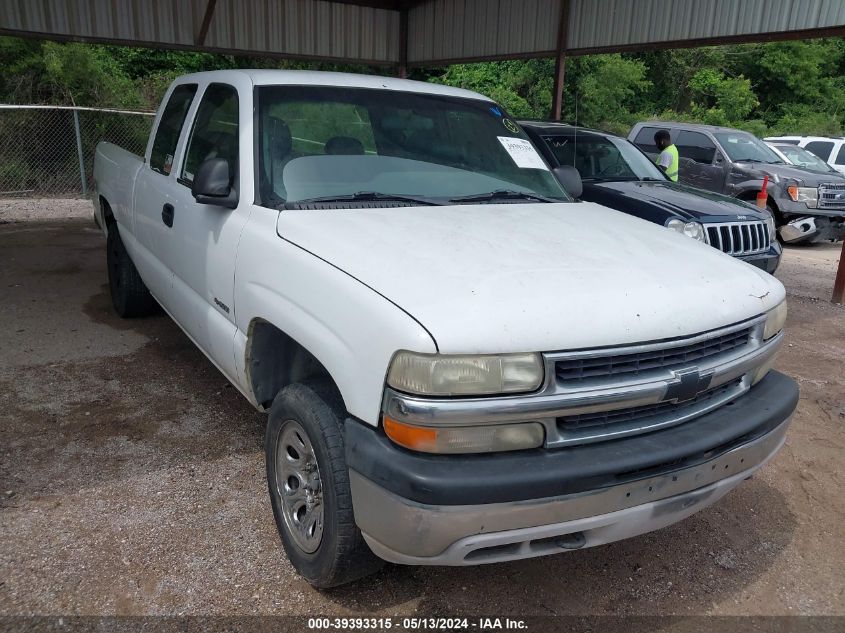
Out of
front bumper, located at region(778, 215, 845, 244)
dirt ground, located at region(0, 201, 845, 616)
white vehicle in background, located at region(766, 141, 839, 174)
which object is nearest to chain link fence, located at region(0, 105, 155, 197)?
dirt ground, located at region(0, 201, 845, 616)

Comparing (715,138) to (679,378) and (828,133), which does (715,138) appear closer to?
(679,378)

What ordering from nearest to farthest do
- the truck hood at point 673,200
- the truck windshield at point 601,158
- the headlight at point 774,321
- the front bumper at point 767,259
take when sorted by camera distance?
the headlight at point 774,321
the truck hood at point 673,200
the front bumper at point 767,259
the truck windshield at point 601,158

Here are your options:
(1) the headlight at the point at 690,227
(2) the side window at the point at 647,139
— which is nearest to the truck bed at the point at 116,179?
(1) the headlight at the point at 690,227

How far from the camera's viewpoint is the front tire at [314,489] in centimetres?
236

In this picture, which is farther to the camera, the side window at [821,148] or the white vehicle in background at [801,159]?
the side window at [821,148]

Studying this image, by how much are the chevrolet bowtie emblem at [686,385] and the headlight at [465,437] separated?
500 mm

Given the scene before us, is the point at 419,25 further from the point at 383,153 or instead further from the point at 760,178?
the point at 383,153

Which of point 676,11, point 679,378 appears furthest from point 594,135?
point 679,378

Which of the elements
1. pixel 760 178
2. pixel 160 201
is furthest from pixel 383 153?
pixel 760 178

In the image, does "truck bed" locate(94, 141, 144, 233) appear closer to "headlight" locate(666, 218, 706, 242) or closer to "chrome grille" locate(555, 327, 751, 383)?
"chrome grille" locate(555, 327, 751, 383)

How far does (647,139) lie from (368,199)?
1082cm

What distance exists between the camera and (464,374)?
2.06m

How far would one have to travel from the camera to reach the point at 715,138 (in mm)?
12094

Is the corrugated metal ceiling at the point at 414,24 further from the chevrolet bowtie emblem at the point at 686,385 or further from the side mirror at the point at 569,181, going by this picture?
the chevrolet bowtie emblem at the point at 686,385
